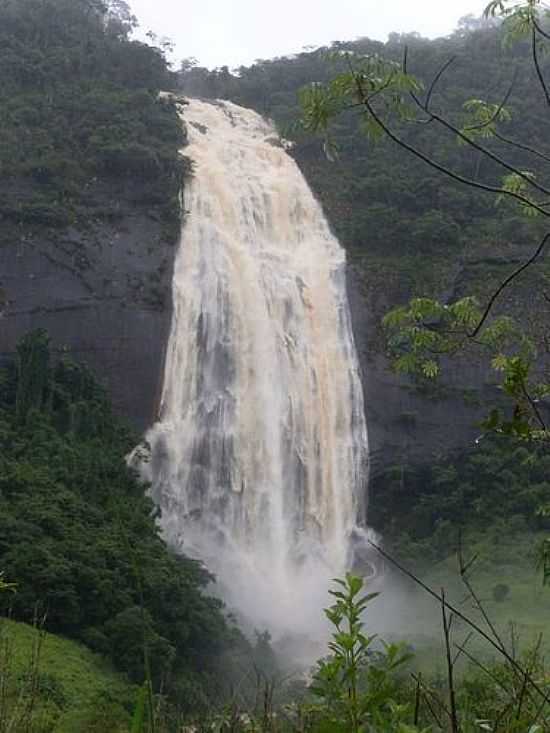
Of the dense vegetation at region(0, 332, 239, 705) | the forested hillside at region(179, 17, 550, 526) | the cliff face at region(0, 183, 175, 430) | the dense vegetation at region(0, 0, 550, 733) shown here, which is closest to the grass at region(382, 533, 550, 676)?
the dense vegetation at region(0, 0, 550, 733)

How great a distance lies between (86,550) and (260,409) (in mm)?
7758

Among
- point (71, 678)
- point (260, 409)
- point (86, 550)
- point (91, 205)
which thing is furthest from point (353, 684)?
point (91, 205)

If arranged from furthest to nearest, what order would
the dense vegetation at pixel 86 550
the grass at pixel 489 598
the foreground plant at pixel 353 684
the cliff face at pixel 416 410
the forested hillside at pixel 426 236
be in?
1. the forested hillside at pixel 426 236
2. the cliff face at pixel 416 410
3. the grass at pixel 489 598
4. the dense vegetation at pixel 86 550
5. the foreground plant at pixel 353 684

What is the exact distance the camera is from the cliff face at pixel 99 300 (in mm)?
18594

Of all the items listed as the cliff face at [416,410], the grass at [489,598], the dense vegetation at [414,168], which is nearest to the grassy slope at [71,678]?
the grass at [489,598]

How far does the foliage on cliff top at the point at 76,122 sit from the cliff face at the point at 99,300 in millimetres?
887

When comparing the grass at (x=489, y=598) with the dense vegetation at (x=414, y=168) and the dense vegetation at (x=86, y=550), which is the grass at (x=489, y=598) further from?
the dense vegetation at (x=414, y=168)

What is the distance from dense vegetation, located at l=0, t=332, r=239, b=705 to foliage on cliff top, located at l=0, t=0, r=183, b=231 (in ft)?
18.3

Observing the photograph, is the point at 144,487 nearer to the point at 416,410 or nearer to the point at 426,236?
the point at 416,410

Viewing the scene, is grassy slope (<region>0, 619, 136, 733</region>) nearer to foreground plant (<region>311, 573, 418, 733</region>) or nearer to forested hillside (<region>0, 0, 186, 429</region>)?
foreground plant (<region>311, 573, 418, 733</region>)

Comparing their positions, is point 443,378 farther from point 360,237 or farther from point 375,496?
point 360,237

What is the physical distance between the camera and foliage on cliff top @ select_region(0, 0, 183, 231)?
2159 cm

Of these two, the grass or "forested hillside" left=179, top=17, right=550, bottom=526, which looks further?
"forested hillside" left=179, top=17, right=550, bottom=526

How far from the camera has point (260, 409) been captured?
62.9 feet
